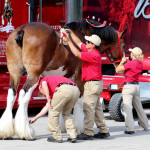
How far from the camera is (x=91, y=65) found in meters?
8.22

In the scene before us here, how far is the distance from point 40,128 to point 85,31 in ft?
6.90

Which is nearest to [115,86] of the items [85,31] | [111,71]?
[111,71]

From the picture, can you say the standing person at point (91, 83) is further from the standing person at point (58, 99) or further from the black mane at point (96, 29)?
the black mane at point (96, 29)

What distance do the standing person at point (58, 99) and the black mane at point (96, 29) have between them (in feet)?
5.56

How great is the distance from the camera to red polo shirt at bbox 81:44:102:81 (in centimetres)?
808

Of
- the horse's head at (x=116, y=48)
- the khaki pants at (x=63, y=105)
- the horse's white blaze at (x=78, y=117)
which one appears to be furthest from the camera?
the horse's head at (x=116, y=48)

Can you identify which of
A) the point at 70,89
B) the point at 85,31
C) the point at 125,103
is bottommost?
the point at 125,103

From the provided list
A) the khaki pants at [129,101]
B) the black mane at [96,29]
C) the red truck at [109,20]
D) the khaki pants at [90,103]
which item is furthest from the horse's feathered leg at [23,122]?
the red truck at [109,20]

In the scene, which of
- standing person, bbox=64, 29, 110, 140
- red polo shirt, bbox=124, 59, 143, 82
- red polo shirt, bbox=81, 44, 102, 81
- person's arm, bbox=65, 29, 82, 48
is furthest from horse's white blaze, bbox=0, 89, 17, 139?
red polo shirt, bbox=124, 59, 143, 82

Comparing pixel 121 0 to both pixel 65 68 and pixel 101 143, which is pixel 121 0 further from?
pixel 101 143

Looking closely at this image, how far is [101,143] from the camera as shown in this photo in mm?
8016

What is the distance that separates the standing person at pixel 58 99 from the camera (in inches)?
303

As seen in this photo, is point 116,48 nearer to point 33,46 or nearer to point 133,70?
point 133,70

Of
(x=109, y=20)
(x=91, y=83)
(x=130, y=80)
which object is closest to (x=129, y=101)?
(x=130, y=80)
